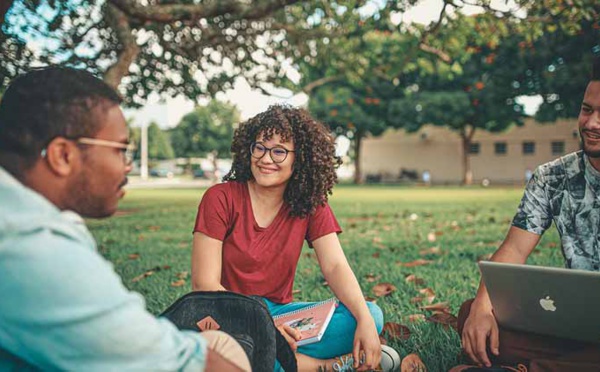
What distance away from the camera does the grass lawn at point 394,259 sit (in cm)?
360

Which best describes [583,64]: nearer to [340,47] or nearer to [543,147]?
[340,47]

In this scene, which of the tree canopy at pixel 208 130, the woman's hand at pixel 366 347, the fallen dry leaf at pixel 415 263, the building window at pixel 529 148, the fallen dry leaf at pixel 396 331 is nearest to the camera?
the woman's hand at pixel 366 347

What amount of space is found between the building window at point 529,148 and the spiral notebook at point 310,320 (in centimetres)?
4068

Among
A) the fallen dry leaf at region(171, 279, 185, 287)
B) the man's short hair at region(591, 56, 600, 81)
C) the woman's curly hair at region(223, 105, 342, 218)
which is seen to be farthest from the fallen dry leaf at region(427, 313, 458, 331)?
the fallen dry leaf at region(171, 279, 185, 287)

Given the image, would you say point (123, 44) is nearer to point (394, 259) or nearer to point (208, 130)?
point (394, 259)

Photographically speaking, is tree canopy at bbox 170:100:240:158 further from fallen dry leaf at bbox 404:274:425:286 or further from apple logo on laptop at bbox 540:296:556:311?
apple logo on laptop at bbox 540:296:556:311

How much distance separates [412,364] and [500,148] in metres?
40.4

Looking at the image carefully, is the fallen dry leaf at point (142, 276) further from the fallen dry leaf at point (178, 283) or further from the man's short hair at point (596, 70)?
the man's short hair at point (596, 70)

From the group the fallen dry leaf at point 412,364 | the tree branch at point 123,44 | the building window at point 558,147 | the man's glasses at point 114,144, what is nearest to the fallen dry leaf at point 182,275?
the fallen dry leaf at point 412,364

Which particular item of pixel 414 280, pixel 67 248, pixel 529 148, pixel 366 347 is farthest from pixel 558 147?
pixel 67 248

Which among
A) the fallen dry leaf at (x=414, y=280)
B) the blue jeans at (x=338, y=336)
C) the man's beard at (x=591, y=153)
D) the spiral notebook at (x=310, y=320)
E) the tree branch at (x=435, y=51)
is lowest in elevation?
the fallen dry leaf at (x=414, y=280)

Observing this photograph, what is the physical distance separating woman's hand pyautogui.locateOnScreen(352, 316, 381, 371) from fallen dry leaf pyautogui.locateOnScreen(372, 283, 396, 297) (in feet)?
5.74

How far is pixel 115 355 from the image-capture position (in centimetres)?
120

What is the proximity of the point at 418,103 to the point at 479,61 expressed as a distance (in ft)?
12.9
